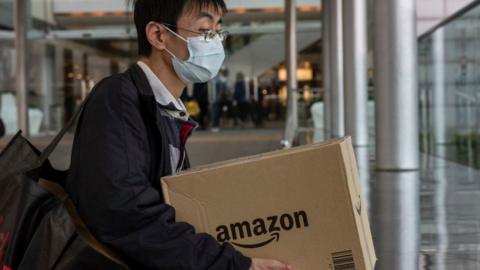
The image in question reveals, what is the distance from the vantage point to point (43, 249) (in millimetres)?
1812

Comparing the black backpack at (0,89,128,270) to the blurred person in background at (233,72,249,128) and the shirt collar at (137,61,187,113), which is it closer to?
the shirt collar at (137,61,187,113)

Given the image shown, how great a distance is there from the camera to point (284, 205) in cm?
192

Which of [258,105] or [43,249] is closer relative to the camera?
[43,249]

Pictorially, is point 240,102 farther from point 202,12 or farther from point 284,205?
point 284,205

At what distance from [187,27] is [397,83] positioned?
10.6 m

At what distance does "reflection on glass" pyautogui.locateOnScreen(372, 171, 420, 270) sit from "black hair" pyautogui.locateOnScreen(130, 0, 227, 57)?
326 cm

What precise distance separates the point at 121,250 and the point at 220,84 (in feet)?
95.9

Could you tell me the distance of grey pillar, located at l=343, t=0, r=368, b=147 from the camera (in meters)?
19.3

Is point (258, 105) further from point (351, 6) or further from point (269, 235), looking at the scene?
point (269, 235)

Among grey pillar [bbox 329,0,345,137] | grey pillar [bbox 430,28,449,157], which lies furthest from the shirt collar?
grey pillar [bbox 329,0,345,137]

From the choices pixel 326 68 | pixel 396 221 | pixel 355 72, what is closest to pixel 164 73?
pixel 396 221

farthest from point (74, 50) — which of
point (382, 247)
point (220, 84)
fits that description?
point (382, 247)

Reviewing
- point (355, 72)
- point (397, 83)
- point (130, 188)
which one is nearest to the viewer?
point (130, 188)

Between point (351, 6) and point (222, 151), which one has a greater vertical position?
point (351, 6)
